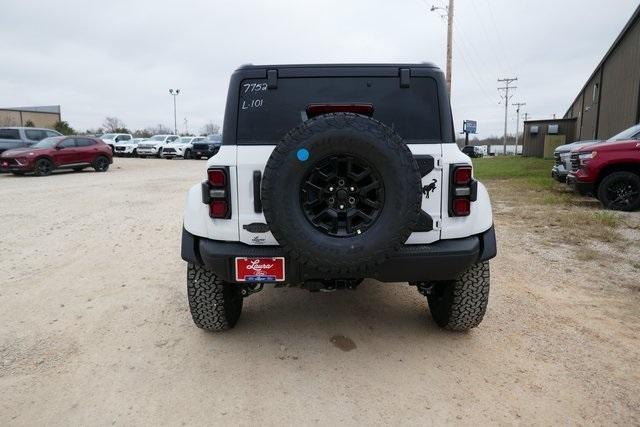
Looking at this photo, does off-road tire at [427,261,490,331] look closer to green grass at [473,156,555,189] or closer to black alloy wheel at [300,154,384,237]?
black alloy wheel at [300,154,384,237]

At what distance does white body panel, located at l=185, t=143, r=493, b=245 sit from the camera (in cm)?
288

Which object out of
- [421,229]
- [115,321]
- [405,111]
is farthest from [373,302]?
[115,321]

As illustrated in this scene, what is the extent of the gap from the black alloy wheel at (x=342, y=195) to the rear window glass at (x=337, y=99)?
621 millimetres

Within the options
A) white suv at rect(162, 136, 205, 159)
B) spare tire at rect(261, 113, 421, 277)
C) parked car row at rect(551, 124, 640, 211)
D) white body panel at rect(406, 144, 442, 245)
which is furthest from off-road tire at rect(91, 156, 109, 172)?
white body panel at rect(406, 144, 442, 245)

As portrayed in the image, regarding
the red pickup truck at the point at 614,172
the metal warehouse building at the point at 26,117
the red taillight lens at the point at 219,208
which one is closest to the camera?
the red taillight lens at the point at 219,208

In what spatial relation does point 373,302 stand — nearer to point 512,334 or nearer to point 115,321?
point 512,334

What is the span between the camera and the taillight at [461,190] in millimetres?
2869

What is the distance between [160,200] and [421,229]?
8.63m

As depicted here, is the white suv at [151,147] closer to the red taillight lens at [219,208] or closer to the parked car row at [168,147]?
the parked car row at [168,147]

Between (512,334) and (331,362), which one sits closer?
(331,362)

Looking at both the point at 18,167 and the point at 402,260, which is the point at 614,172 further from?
the point at 18,167

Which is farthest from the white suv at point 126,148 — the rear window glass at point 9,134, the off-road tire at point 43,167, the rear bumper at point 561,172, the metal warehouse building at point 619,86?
the metal warehouse building at point 619,86

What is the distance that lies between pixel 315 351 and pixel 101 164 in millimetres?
18115

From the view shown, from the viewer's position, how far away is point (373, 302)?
13.5 feet
